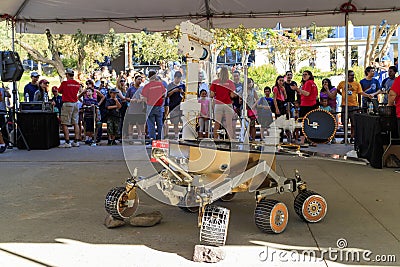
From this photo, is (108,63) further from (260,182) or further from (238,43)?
(260,182)

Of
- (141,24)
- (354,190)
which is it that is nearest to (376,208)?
(354,190)

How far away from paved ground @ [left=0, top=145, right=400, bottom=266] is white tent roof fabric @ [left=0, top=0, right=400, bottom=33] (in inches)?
173

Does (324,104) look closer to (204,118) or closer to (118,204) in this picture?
(204,118)

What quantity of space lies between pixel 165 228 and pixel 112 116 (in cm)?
745

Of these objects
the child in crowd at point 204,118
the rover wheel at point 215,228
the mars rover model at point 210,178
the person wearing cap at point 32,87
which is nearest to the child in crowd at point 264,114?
the mars rover model at point 210,178

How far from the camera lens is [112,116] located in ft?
39.9

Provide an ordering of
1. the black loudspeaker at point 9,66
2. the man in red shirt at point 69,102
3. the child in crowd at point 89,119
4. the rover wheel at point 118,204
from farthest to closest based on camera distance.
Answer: the child in crowd at point 89,119 → the man in red shirt at point 69,102 → the black loudspeaker at point 9,66 → the rover wheel at point 118,204

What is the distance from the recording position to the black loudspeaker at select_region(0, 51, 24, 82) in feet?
36.6

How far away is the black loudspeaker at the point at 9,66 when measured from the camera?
11156mm

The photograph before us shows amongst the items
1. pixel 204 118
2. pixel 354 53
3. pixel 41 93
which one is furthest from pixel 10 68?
pixel 354 53

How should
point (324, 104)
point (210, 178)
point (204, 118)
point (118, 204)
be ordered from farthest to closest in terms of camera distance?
point (324, 104), point (204, 118), point (118, 204), point (210, 178)

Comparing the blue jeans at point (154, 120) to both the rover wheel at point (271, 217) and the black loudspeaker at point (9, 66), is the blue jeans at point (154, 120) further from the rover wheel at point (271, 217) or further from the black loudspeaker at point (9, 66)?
the rover wheel at point (271, 217)

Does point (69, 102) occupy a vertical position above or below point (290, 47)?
below

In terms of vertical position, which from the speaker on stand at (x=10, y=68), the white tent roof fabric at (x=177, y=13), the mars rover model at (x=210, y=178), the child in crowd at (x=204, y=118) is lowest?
the mars rover model at (x=210, y=178)
